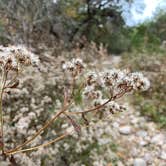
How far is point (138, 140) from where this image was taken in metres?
4.68

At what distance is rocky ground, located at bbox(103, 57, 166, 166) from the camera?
4238 millimetres

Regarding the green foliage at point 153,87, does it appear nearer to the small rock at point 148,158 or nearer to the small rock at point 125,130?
the small rock at point 125,130

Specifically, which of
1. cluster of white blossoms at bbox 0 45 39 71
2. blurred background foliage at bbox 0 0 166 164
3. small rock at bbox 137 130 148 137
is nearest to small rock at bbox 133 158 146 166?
blurred background foliage at bbox 0 0 166 164

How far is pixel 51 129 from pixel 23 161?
704 mm

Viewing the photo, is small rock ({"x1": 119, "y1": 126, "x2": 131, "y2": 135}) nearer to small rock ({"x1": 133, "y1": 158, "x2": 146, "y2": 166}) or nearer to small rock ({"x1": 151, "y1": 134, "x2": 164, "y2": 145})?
small rock ({"x1": 151, "y1": 134, "x2": 164, "y2": 145})

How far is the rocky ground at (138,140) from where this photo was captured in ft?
13.9

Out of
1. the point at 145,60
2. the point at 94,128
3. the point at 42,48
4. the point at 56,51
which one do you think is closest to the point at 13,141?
the point at 94,128

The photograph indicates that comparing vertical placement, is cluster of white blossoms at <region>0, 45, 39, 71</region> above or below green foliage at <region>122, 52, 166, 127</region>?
above

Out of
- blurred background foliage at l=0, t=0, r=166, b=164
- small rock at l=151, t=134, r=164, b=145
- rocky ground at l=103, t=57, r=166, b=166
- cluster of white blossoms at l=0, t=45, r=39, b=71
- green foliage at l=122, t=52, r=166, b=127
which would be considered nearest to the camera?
cluster of white blossoms at l=0, t=45, r=39, b=71

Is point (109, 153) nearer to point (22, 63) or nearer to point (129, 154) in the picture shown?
point (129, 154)

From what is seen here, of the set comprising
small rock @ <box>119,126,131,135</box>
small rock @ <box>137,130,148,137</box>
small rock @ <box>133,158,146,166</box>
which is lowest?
small rock @ <box>133,158,146,166</box>

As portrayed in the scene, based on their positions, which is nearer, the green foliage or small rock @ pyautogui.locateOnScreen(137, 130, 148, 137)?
small rock @ pyautogui.locateOnScreen(137, 130, 148, 137)

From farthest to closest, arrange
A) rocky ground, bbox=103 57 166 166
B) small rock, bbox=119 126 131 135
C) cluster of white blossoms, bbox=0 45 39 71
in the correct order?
small rock, bbox=119 126 131 135 → rocky ground, bbox=103 57 166 166 → cluster of white blossoms, bbox=0 45 39 71

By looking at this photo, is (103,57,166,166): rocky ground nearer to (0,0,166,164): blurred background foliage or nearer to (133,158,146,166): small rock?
(133,158,146,166): small rock
